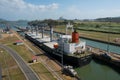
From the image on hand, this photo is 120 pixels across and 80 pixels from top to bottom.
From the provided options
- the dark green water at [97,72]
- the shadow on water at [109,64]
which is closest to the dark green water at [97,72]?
the dark green water at [97,72]

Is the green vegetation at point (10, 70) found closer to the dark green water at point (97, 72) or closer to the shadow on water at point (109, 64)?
the dark green water at point (97, 72)

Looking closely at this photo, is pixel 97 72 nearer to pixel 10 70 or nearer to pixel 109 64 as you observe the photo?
pixel 109 64

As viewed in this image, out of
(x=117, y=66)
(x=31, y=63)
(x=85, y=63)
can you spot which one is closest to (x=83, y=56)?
(x=85, y=63)

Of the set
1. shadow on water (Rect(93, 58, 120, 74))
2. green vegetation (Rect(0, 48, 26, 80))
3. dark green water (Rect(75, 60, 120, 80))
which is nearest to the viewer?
green vegetation (Rect(0, 48, 26, 80))

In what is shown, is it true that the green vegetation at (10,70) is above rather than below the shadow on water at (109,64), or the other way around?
above

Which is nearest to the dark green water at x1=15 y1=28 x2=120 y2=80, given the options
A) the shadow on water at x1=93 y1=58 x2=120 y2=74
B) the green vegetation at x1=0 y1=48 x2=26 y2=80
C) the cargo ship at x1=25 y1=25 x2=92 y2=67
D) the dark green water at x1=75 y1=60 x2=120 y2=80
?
the dark green water at x1=75 y1=60 x2=120 y2=80

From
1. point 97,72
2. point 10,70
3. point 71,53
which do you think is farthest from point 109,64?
point 10,70

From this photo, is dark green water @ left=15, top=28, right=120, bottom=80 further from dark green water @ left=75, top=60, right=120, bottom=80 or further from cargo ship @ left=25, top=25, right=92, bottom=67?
cargo ship @ left=25, top=25, right=92, bottom=67

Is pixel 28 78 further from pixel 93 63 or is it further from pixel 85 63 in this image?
pixel 93 63
